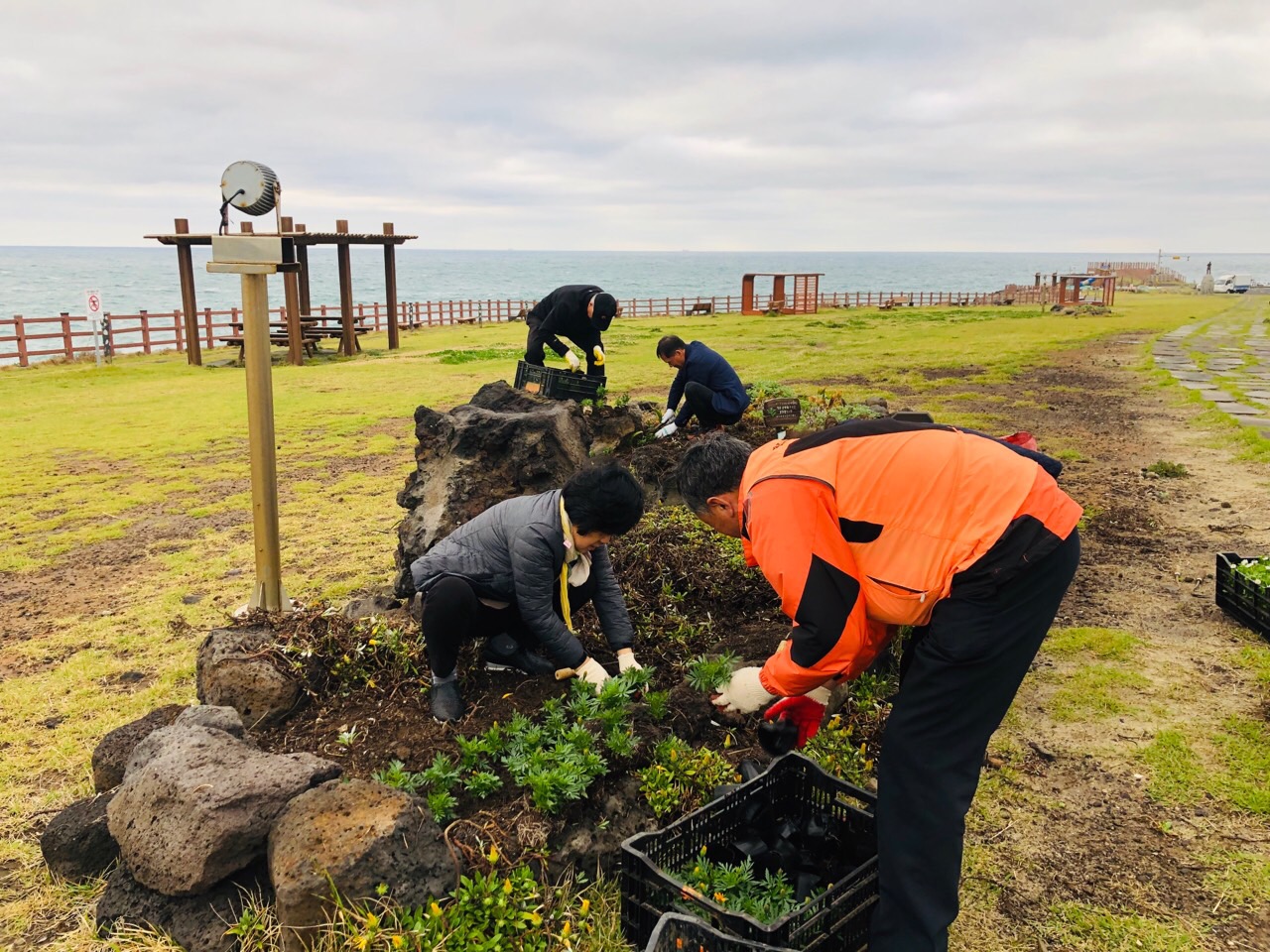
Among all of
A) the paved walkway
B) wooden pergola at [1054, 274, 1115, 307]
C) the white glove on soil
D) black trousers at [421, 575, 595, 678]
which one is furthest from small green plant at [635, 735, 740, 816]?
wooden pergola at [1054, 274, 1115, 307]

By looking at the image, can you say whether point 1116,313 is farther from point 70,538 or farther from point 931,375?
point 70,538

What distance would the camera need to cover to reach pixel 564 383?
8031mm

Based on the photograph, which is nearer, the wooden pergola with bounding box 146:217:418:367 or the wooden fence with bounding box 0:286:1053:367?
the wooden pergola with bounding box 146:217:418:367

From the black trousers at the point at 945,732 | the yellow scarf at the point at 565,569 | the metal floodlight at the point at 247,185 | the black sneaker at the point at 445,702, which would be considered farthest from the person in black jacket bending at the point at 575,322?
the black trousers at the point at 945,732

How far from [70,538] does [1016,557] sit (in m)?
7.56

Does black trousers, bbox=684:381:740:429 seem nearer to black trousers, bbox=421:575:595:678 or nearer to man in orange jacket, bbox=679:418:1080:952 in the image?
black trousers, bbox=421:575:595:678

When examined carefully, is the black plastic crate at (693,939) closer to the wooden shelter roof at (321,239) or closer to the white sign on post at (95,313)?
the wooden shelter roof at (321,239)

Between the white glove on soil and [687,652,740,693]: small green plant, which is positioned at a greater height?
the white glove on soil

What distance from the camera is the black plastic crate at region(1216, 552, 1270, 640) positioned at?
16.9 ft

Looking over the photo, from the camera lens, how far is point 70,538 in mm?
7645

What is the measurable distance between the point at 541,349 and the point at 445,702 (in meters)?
5.29

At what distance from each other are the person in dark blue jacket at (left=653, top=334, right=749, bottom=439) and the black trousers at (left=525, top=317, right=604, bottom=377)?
29.1 inches

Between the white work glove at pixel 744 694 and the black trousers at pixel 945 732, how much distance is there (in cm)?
54

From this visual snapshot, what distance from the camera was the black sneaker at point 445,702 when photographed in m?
3.71
